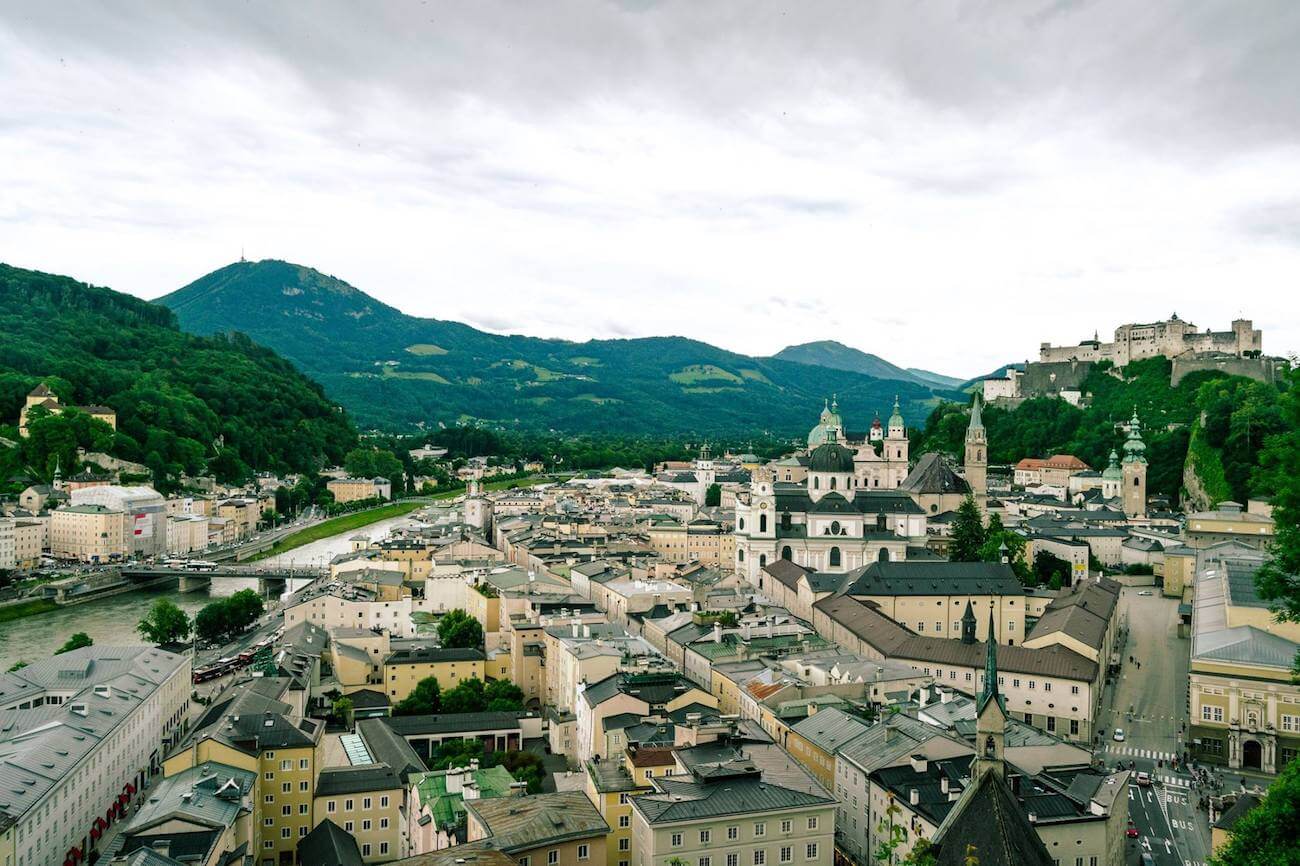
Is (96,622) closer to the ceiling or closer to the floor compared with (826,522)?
closer to the floor

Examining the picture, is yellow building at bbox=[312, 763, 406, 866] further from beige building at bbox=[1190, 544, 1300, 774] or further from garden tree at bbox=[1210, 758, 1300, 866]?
beige building at bbox=[1190, 544, 1300, 774]

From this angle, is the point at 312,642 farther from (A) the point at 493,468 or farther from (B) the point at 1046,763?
(A) the point at 493,468

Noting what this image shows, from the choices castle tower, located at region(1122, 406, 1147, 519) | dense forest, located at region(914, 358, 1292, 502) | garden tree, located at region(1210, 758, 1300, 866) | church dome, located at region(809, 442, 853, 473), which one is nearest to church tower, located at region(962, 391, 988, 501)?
castle tower, located at region(1122, 406, 1147, 519)

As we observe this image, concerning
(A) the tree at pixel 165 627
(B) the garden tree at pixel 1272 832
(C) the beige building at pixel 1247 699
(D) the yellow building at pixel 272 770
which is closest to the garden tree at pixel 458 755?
(D) the yellow building at pixel 272 770

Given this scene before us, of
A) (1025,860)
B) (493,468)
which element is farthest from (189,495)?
(1025,860)

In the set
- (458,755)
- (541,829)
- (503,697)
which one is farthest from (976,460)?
(541,829)

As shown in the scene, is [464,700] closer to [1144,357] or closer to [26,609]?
[26,609]
